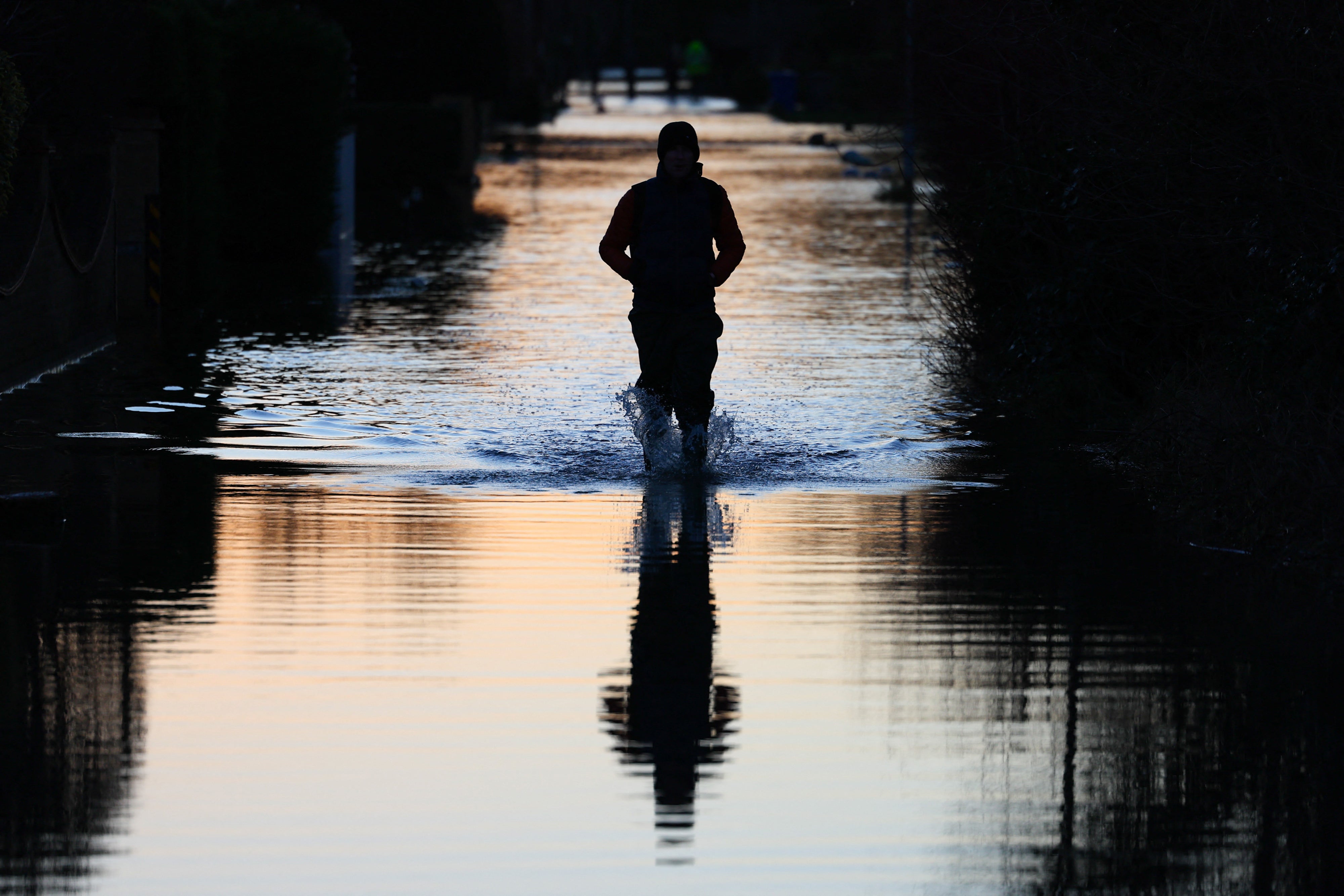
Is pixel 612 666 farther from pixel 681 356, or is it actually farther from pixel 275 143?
pixel 275 143

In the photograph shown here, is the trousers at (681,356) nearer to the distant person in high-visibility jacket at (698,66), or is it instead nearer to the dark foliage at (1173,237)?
the dark foliage at (1173,237)

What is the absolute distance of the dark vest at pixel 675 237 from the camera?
34.8ft

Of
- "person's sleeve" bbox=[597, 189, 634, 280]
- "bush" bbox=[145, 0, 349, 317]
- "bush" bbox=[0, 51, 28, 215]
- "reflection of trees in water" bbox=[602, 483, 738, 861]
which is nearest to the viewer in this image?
"reflection of trees in water" bbox=[602, 483, 738, 861]

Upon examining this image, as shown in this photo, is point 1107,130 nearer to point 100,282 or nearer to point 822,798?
point 822,798

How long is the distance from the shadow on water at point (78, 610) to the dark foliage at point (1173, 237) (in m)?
4.45

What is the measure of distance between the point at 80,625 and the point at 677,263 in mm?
3920

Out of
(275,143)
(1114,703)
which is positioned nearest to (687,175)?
(1114,703)

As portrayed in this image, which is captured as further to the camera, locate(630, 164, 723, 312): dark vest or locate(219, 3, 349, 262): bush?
locate(219, 3, 349, 262): bush

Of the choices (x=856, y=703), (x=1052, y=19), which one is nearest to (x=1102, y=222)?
(x=1052, y=19)

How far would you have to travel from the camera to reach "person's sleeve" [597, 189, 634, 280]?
10.6 metres

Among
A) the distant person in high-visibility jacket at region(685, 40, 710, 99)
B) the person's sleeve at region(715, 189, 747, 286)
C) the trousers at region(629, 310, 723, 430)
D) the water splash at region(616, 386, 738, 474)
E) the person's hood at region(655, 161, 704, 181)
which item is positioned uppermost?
the distant person in high-visibility jacket at region(685, 40, 710, 99)

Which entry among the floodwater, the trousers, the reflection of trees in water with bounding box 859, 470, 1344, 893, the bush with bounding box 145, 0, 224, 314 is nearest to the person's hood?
the trousers

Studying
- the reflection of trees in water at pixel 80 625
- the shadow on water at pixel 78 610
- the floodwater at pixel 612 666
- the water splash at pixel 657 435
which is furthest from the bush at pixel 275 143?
the water splash at pixel 657 435

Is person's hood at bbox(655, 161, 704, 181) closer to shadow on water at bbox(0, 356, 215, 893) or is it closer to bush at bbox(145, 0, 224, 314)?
shadow on water at bbox(0, 356, 215, 893)
